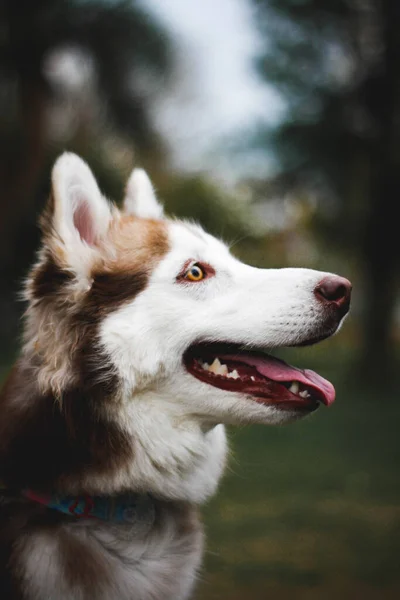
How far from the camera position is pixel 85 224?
250cm

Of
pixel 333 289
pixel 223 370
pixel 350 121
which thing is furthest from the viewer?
pixel 350 121

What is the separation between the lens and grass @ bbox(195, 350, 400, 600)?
452cm

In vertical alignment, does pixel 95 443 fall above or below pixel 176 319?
below

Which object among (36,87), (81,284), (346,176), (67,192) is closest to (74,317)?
(81,284)

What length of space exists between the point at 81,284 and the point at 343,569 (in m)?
3.60

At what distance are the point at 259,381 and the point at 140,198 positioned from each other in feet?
3.63

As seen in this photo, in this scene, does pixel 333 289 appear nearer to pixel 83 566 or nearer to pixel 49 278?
pixel 49 278

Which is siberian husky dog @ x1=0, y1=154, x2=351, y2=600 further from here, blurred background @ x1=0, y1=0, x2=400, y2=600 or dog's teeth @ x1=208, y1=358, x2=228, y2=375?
blurred background @ x1=0, y1=0, x2=400, y2=600

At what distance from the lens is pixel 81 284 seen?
7.59ft

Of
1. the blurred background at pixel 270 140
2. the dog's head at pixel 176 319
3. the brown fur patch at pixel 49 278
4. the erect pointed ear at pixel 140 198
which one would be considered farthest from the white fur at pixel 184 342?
the blurred background at pixel 270 140

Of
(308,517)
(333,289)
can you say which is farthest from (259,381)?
(308,517)

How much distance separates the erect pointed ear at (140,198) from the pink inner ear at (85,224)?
41 cm

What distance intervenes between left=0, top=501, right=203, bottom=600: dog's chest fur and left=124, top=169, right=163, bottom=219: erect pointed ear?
1286mm

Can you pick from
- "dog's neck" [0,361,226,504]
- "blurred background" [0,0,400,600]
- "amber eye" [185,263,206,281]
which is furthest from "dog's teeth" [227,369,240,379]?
"blurred background" [0,0,400,600]
